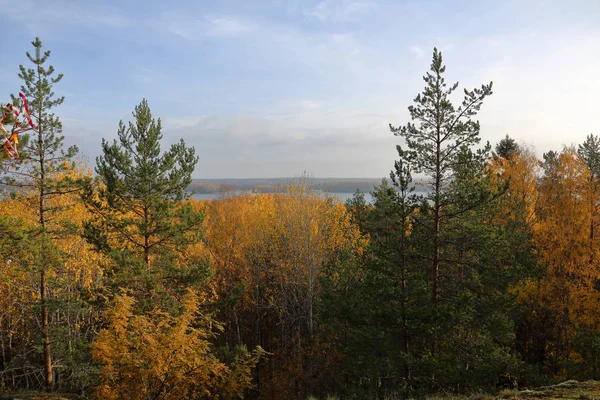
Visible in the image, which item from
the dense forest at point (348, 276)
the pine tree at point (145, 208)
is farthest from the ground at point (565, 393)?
the pine tree at point (145, 208)

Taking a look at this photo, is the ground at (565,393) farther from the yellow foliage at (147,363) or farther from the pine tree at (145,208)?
the pine tree at (145,208)

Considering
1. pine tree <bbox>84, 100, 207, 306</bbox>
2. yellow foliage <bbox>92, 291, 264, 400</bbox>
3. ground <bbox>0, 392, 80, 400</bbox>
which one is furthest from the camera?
pine tree <bbox>84, 100, 207, 306</bbox>

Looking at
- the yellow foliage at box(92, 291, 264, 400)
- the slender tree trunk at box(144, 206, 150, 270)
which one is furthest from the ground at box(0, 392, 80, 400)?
the slender tree trunk at box(144, 206, 150, 270)

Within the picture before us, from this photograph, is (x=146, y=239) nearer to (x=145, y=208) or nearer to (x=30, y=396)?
(x=145, y=208)

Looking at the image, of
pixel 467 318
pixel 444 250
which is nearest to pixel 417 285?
pixel 467 318

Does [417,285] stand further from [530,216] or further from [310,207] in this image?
[530,216]

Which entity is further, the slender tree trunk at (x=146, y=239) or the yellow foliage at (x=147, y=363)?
the slender tree trunk at (x=146, y=239)

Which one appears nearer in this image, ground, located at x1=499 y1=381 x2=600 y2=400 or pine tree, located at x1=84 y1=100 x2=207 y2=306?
ground, located at x1=499 y1=381 x2=600 y2=400

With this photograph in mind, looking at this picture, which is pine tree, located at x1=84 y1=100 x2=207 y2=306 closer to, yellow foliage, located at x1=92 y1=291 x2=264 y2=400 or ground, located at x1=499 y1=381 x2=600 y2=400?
yellow foliage, located at x1=92 y1=291 x2=264 y2=400

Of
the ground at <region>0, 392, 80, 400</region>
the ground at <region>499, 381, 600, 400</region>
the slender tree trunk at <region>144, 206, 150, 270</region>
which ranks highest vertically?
the slender tree trunk at <region>144, 206, 150, 270</region>

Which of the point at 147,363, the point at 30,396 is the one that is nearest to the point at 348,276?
the point at 147,363

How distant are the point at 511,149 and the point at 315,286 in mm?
22395

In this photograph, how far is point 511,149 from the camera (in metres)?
31.9

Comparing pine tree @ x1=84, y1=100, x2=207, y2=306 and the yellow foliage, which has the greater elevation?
pine tree @ x1=84, y1=100, x2=207, y2=306
